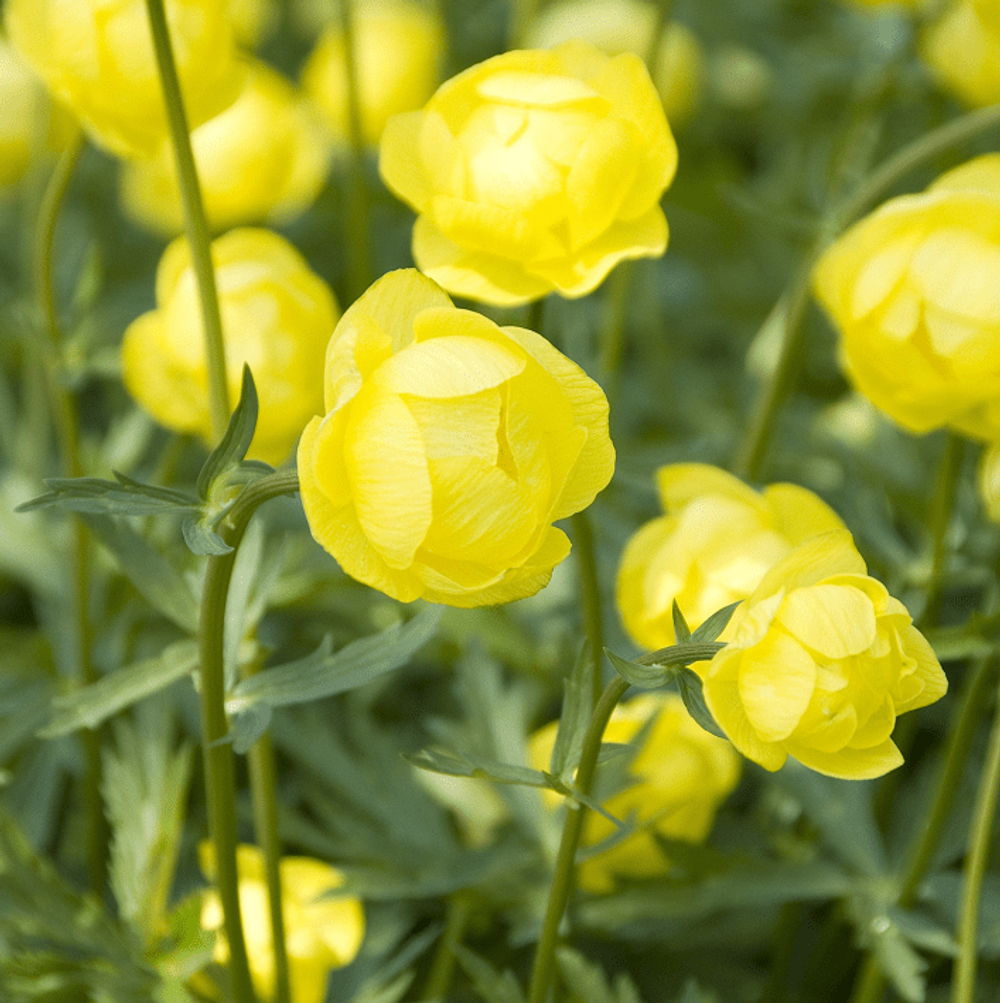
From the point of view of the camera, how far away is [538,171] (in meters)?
0.55

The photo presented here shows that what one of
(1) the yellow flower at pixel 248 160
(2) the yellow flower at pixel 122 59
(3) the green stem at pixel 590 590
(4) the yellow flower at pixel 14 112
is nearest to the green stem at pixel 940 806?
(3) the green stem at pixel 590 590

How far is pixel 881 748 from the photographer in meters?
0.46

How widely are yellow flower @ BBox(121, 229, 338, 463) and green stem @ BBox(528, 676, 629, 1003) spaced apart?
31 centimetres

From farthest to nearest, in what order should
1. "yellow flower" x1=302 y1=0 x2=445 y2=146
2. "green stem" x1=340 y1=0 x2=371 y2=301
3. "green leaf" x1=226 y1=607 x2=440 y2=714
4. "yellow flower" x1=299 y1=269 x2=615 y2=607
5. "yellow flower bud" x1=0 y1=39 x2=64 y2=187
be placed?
"yellow flower" x1=302 y1=0 x2=445 y2=146
"yellow flower bud" x1=0 y1=39 x2=64 y2=187
"green stem" x1=340 y1=0 x2=371 y2=301
"green leaf" x1=226 y1=607 x2=440 y2=714
"yellow flower" x1=299 y1=269 x2=615 y2=607

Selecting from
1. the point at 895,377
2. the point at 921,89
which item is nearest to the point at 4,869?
the point at 895,377

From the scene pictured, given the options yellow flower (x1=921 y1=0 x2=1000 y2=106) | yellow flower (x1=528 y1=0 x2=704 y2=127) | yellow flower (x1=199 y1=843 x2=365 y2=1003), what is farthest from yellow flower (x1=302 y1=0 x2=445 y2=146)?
yellow flower (x1=199 y1=843 x2=365 y2=1003)

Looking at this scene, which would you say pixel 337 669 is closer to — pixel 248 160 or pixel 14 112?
pixel 248 160

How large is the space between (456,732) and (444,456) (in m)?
0.42

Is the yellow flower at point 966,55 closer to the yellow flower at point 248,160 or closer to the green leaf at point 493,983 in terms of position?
the yellow flower at point 248,160

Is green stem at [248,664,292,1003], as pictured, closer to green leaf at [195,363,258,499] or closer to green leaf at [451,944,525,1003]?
green leaf at [451,944,525,1003]

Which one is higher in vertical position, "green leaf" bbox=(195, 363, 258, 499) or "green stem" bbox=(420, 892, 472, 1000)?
"green leaf" bbox=(195, 363, 258, 499)

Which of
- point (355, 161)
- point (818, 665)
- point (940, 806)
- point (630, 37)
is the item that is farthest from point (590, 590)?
point (630, 37)

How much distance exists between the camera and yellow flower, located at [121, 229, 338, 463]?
2.29 ft

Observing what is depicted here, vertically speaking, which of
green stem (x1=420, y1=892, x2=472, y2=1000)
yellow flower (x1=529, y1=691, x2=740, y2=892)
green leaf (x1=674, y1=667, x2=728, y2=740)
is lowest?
green stem (x1=420, y1=892, x2=472, y2=1000)
